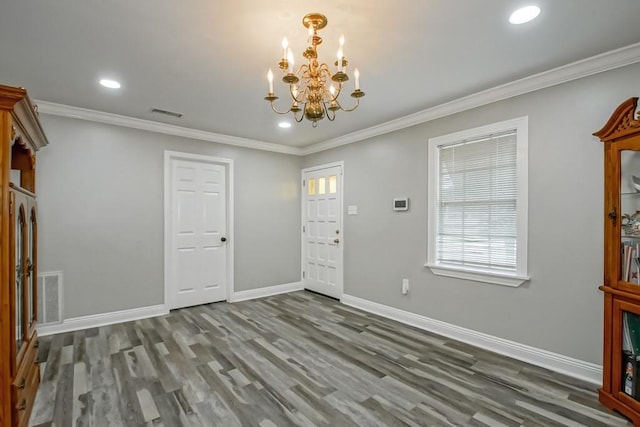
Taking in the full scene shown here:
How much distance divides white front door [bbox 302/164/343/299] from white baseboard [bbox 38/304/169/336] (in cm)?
235

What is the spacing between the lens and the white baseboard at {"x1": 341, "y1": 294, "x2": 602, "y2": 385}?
2.51m

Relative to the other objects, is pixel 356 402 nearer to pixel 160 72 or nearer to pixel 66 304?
pixel 160 72

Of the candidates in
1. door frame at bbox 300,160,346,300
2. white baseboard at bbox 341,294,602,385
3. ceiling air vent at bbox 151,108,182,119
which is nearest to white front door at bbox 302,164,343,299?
door frame at bbox 300,160,346,300

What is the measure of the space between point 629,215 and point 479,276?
4.29 feet

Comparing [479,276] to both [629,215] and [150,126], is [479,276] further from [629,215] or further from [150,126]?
Answer: [150,126]

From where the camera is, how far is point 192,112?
373cm

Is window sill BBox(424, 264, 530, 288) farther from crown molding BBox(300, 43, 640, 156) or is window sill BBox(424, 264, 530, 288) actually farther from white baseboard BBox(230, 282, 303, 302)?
white baseboard BBox(230, 282, 303, 302)

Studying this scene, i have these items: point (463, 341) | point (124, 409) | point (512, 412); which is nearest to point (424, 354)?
point (463, 341)

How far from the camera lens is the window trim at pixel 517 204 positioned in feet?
9.34

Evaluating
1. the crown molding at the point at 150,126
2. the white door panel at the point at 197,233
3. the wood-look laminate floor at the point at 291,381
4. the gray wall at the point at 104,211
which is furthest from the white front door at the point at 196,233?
the wood-look laminate floor at the point at 291,381

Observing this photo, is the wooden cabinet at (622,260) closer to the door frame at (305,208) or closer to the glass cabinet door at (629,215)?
the glass cabinet door at (629,215)

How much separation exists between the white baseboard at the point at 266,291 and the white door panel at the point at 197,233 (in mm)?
219

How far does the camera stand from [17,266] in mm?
1948

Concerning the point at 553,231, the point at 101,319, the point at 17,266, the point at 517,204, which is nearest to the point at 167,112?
the point at 17,266
